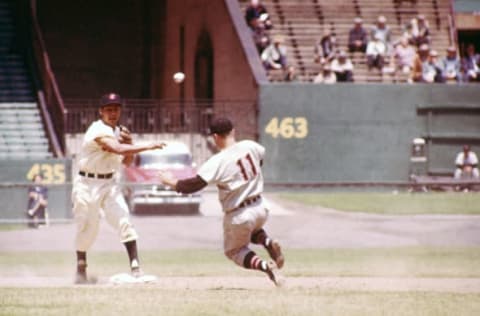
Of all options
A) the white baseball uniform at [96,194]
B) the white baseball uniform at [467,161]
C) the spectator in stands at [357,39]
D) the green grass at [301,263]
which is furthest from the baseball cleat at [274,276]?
the spectator in stands at [357,39]

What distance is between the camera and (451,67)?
3103cm

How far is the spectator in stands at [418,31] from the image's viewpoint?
31.9 m

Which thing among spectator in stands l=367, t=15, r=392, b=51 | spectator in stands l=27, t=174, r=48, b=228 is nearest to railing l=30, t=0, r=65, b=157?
spectator in stands l=27, t=174, r=48, b=228

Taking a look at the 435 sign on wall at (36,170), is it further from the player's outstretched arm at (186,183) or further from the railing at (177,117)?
the player's outstretched arm at (186,183)

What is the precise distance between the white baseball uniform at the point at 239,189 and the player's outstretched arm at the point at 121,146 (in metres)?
0.66

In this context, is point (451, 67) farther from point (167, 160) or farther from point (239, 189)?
point (239, 189)

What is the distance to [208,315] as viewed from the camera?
973cm

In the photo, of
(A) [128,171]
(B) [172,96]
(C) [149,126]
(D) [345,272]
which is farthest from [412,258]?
(B) [172,96]

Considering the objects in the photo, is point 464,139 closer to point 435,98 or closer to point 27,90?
point 435,98

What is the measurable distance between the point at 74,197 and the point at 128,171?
1448cm

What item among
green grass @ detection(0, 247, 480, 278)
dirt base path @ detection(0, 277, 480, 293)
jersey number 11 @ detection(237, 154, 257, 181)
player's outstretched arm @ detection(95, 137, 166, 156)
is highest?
player's outstretched arm @ detection(95, 137, 166, 156)

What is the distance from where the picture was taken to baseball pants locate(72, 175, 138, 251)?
1261 centimetres

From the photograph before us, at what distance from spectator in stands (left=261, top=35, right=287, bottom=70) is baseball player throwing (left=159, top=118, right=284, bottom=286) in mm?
18658

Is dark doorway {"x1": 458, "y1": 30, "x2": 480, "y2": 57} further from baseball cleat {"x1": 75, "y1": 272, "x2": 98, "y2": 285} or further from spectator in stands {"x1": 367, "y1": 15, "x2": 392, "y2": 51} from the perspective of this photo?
baseball cleat {"x1": 75, "y1": 272, "x2": 98, "y2": 285}
